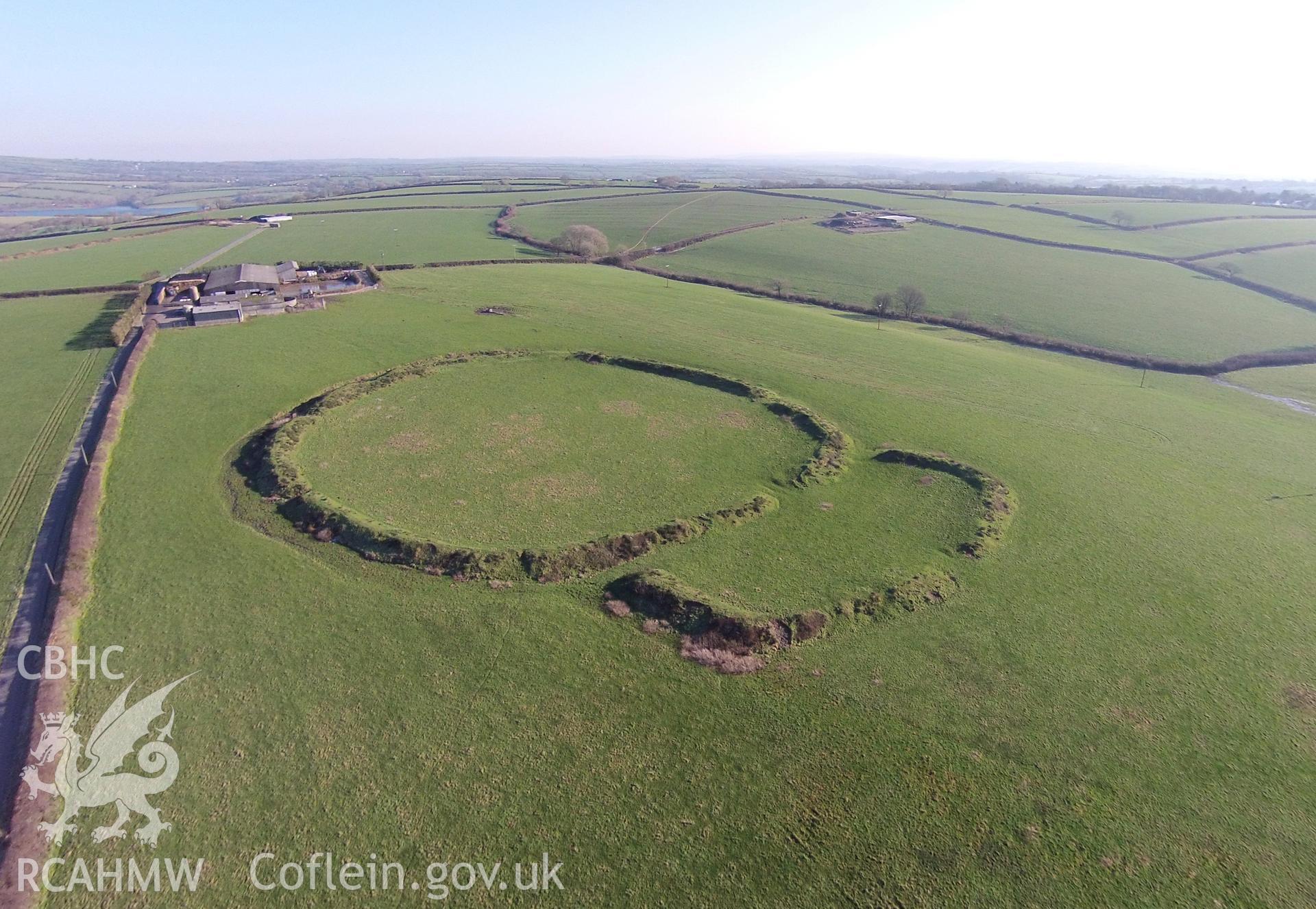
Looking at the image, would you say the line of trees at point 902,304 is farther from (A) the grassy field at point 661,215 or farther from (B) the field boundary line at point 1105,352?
(A) the grassy field at point 661,215

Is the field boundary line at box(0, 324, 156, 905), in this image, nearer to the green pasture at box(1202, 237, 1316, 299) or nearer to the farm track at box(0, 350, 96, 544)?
the farm track at box(0, 350, 96, 544)

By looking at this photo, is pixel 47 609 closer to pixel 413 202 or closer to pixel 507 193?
pixel 413 202

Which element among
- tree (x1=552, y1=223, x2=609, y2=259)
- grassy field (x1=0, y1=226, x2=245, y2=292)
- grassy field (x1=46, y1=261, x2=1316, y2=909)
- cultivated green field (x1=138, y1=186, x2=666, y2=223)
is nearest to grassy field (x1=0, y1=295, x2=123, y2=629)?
grassy field (x1=46, y1=261, x2=1316, y2=909)

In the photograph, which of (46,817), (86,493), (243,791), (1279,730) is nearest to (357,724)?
(243,791)

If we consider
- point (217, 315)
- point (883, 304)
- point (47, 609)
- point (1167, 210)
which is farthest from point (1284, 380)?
point (1167, 210)

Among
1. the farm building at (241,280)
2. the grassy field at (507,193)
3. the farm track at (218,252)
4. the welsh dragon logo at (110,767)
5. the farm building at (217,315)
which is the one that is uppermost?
the grassy field at (507,193)

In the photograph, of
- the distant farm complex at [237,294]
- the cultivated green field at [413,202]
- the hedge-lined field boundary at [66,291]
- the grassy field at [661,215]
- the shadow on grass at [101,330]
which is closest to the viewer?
the shadow on grass at [101,330]

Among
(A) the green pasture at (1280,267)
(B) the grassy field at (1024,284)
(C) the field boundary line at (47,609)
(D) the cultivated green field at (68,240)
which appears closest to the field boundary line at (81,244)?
(D) the cultivated green field at (68,240)
